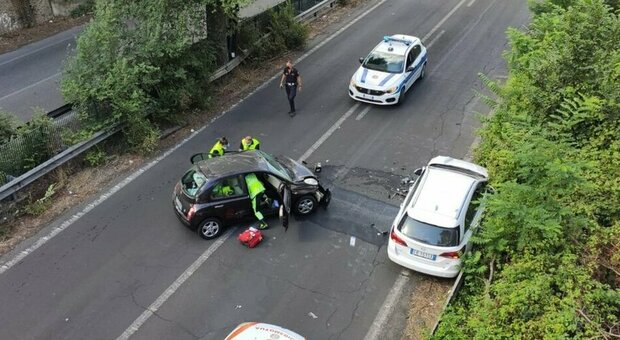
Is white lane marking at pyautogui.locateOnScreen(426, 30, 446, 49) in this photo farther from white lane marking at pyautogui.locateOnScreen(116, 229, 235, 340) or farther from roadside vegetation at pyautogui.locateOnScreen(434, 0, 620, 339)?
white lane marking at pyautogui.locateOnScreen(116, 229, 235, 340)

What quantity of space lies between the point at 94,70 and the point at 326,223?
751cm

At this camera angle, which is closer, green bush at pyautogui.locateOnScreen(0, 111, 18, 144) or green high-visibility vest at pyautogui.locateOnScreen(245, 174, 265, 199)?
green high-visibility vest at pyautogui.locateOnScreen(245, 174, 265, 199)

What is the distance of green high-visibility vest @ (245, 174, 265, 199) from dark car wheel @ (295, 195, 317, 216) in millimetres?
959

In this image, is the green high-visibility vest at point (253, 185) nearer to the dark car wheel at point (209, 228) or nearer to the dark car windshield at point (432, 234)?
the dark car wheel at point (209, 228)

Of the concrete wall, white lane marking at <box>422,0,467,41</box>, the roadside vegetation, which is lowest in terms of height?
the concrete wall

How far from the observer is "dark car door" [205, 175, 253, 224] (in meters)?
10.4

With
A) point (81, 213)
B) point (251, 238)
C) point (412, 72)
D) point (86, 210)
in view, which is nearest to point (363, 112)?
point (412, 72)

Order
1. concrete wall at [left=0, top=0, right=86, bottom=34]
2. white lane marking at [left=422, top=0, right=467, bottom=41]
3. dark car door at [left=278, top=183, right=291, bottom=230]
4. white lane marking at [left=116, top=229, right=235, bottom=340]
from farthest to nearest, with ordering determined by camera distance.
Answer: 1. concrete wall at [left=0, top=0, right=86, bottom=34]
2. white lane marking at [left=422, top=0, right=467, bottom=41]
3. dark car door at [left=278, top=183, right=291, bottom=230]
4. white lane marking at [left=116, top=229, right=235, bottom=340]

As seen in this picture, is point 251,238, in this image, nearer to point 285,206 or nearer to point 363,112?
point 285,206

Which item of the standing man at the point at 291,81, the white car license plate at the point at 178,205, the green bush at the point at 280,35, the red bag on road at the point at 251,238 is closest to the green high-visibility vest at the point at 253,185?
the red bag on road at the point at 251,238

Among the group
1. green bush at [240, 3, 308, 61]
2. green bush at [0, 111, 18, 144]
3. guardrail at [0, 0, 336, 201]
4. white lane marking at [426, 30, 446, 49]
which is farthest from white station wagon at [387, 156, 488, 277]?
white lane marking at [426, 30, 446, 49]

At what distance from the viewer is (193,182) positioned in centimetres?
1060

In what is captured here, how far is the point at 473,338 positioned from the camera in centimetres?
784

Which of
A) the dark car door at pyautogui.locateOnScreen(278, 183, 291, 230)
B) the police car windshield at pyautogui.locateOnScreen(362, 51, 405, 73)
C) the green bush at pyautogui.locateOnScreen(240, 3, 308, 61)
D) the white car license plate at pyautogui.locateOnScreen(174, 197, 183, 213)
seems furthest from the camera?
the green bush at pyautogui.locateOnScreen(240, 3, 308, 61)
